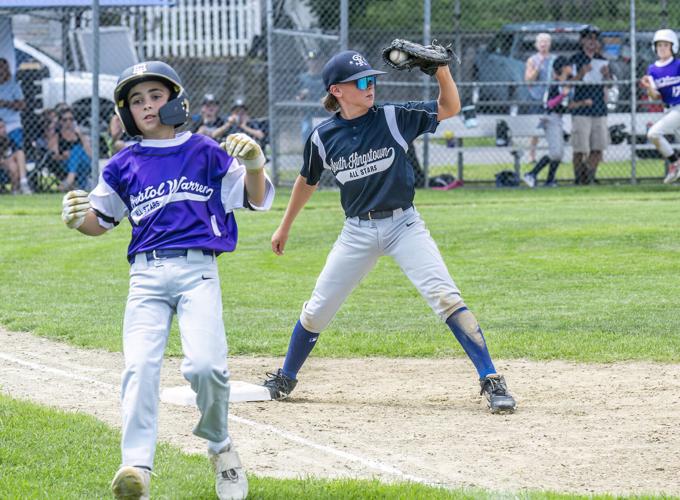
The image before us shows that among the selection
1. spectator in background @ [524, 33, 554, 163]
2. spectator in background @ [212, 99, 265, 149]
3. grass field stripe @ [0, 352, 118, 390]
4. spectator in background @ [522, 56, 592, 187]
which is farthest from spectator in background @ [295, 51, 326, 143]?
grass field stripe @ [0, 352, 118, 390]

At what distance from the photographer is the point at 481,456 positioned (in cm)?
509

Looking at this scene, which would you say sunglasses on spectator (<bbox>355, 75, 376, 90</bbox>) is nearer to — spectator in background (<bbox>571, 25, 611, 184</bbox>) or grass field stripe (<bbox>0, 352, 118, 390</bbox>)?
grass field stripe (<bbox>0, 352, 118, 390</bbox>)

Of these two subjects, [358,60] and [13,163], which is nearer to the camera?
[358,60]

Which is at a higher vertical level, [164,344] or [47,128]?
[47,128]

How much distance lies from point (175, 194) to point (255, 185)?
0.31 meters

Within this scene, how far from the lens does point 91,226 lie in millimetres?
4777

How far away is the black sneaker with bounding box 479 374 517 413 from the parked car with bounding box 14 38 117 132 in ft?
46.8

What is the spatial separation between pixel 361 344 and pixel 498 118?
10719 mm

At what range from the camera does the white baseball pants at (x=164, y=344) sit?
14.1 feet

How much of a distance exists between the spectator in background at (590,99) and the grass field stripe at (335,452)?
12.4 m

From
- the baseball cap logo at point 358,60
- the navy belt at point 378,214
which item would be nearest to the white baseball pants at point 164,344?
the navy belt at point 378,214

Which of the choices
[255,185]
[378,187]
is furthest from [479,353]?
[255,185]

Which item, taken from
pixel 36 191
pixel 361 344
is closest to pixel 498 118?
pixel 36 191

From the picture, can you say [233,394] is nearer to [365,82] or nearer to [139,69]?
[365,82]
